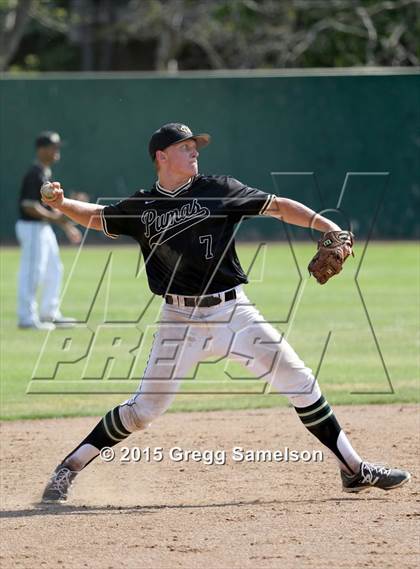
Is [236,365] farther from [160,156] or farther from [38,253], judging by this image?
[160,156]

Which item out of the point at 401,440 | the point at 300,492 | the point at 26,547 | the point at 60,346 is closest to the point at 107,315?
the point at 60,346

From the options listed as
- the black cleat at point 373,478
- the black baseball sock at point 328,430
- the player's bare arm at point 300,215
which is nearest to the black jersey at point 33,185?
the player's bare arm at point 300,215

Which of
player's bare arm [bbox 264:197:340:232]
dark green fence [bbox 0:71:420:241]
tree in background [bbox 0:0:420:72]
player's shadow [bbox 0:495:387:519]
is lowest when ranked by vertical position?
player's shadow [bbox 0:495:387:519]

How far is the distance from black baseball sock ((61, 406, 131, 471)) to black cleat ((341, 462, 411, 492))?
135 cm

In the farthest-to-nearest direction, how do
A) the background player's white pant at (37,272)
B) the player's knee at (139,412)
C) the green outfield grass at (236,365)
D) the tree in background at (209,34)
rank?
the tree in background at (209,34) → the background player's white pant at (37,272) → the green outfield grass at (236,365) → the player's knee at (139,412)

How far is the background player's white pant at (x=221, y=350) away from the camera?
6.11m

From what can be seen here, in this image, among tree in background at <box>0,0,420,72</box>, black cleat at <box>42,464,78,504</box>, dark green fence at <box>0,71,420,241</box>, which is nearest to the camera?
black cleat at <box>42,464,78,504</box>

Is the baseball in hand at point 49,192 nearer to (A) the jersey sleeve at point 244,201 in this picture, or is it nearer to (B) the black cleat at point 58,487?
(A) the jersey sleeve at point 244,201

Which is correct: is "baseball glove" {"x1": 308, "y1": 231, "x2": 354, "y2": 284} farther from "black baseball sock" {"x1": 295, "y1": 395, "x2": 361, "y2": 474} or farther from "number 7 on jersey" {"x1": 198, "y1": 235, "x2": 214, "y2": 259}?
"black baseball sock" {"x1": 295, "y1": 395, "x2": 361, "y2": 474}

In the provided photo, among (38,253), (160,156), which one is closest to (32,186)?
(38,253)

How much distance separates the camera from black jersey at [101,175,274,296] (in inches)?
241

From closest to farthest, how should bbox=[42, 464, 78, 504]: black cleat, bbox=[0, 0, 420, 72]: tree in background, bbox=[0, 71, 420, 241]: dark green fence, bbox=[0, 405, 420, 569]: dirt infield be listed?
1. bbox=[0, 405, 420, 569]: dirt infield
2. bbox=[42, 464, 78, 504]: black cleat
3. bbox=[0, 71, 420, 241]: dark green fence
4. bbox=[0, 0, 420, 72]: tree in background

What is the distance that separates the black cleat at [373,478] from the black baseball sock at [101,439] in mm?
1345

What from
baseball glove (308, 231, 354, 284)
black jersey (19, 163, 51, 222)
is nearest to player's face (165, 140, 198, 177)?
baseball glove (308, 231, 354, 284)
